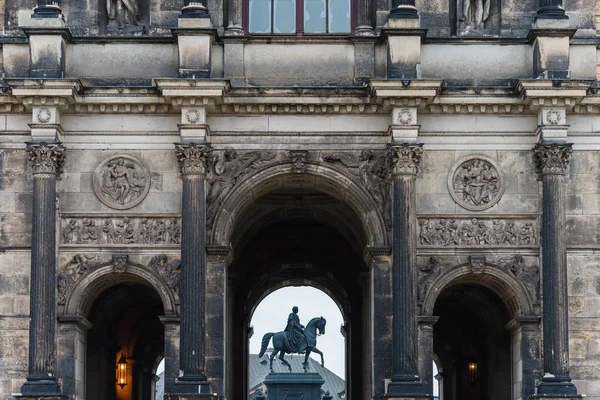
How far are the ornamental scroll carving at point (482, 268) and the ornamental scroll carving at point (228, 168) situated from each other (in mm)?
3716

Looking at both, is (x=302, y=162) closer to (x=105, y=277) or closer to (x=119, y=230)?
(x=119, y=230)

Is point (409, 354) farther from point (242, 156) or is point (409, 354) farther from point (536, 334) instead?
point (242, 156)

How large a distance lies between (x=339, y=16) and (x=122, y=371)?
10.9 m

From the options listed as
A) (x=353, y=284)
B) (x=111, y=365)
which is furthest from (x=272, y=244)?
(x=111, y=365)

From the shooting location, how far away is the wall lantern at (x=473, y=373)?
4288cm

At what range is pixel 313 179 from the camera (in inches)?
1421

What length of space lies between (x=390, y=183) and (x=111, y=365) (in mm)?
9534

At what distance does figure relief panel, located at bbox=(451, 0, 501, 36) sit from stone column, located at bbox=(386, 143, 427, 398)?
294cm

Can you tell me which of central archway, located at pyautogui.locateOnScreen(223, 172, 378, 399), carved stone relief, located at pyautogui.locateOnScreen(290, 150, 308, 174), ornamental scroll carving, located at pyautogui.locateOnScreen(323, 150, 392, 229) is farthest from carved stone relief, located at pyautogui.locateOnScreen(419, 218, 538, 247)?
central archway, located at pyautogui.locateOnScreen(223, 172, 378, 399)

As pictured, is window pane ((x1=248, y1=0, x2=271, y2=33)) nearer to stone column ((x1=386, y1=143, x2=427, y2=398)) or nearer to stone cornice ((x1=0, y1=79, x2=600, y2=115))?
stone cornice ((x1=0, y1=79, x2=600, y2=115))

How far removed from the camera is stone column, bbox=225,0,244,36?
118ft

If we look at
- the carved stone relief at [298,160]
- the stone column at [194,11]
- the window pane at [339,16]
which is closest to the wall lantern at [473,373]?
the carved stone relief at [298,160]

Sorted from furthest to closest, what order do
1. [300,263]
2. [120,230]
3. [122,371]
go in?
1. [300,263]
2. [122,371]
3. [120,230]

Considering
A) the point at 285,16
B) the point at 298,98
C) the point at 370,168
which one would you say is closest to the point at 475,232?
the point at 370,168
